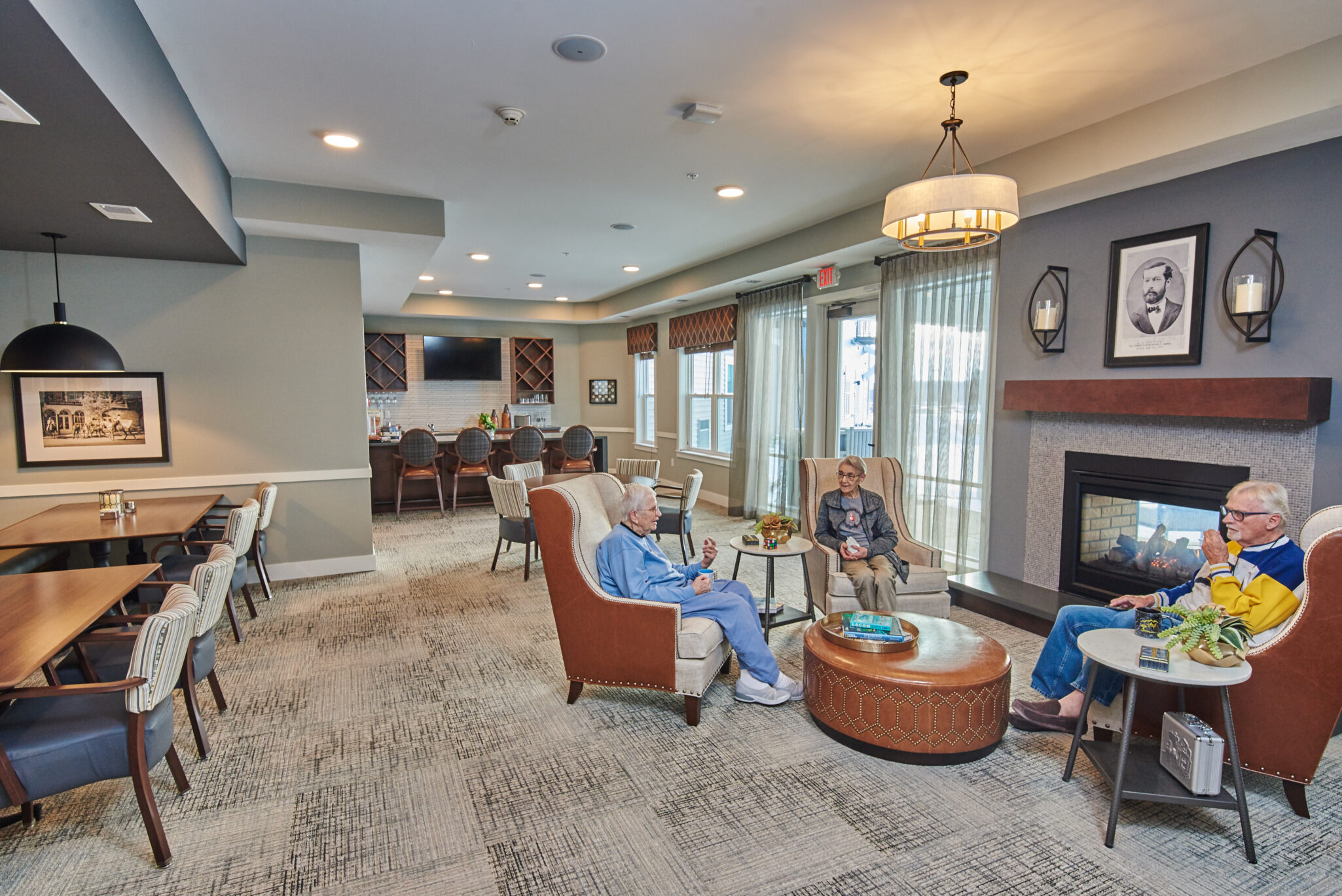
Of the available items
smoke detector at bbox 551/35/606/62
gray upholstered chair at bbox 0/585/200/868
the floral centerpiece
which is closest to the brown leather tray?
the floral centerpiece

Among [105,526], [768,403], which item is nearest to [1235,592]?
[768,403]

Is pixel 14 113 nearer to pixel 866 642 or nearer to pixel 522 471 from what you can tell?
pixel 866 642

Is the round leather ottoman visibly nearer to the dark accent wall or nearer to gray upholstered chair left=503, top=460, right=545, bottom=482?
the dark accent wall

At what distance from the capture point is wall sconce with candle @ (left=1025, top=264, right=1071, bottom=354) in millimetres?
3877

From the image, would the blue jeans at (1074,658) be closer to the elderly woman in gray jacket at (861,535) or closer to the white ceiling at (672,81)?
the elderly woman in gray jacket at (861,535)

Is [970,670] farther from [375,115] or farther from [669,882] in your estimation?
[375,115]

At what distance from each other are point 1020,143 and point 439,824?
13.7ft

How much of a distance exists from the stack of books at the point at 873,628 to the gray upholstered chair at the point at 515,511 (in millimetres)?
2697

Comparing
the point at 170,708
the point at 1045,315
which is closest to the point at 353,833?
the point at 170,708

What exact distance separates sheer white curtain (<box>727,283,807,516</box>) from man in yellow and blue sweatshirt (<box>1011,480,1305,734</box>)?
369 cm

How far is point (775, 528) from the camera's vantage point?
12.3 ft

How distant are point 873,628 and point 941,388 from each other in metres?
2.59

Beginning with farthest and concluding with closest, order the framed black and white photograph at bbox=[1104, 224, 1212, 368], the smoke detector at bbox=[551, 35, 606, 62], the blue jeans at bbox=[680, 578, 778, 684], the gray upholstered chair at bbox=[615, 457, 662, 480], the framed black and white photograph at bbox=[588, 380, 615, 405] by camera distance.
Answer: the framed black and white photograph at bbox=[588, 380, 615, 405] < the gray upholstered chair at bbox=[615, 457, 662, 480] < the framed black and white photograph at bbox=[1104, 224, 1212, 368] < the blue jeans at bbox=[680, 578, 778, 684] < the smoke detector at bbox=[551, 35, 606, 62]

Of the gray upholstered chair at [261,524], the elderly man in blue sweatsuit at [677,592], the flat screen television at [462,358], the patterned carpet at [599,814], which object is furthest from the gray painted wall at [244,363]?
the flat screen television at [462,358]
